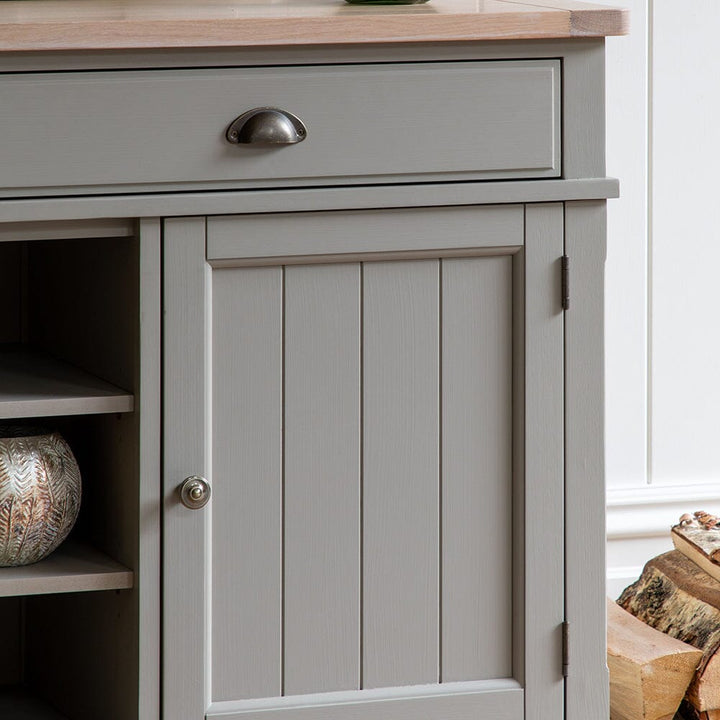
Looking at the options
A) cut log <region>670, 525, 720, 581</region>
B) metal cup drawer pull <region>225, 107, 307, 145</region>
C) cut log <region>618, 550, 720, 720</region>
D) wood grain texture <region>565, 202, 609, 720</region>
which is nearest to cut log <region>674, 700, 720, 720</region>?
cut log <region>618, 550, 720, 720</region>

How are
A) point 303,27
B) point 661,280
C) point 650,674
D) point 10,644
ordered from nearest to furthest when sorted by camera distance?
point 303,27, point 650,674, point 10,644, point 661,280

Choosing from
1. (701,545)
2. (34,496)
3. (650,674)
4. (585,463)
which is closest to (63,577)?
(34,496)

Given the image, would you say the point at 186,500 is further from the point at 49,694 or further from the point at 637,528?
the point at 637,528

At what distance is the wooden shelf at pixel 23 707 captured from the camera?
152 centimetres

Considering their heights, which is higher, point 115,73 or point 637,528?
point 115,73

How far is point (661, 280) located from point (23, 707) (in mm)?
1111

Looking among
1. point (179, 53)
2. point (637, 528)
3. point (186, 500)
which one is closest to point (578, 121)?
point (179, 53)

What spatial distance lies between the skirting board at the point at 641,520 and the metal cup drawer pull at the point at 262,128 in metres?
0.99

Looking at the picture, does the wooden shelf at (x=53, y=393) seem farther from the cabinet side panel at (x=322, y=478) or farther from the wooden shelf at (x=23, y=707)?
A: the wooden shelf at (x=23, y=707)

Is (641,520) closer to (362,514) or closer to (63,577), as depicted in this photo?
(362,514)

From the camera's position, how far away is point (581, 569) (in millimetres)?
1316

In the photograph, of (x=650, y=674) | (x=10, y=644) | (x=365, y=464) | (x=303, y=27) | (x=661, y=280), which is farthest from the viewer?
(x=661, y=280)

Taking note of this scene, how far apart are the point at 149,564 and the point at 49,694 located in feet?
1.43

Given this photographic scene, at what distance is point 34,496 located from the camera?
1283 millimetres
